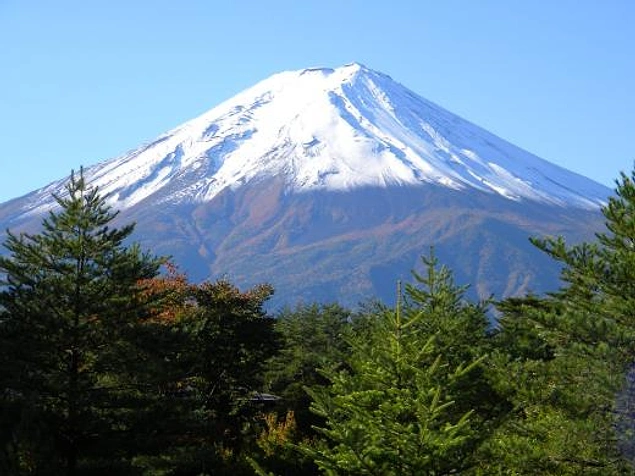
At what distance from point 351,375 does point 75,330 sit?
6533mm

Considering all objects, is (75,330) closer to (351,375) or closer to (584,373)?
(351,375)

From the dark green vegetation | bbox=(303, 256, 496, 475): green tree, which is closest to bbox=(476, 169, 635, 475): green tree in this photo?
the dark green vegetation

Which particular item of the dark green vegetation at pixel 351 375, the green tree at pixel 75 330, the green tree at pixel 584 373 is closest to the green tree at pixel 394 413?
the dark green vegetation at pixel 351 375

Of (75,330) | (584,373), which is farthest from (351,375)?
(584,373)

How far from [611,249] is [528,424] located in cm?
408

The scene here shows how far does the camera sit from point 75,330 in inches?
824

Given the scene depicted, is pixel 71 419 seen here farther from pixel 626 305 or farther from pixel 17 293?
pixel 626 305

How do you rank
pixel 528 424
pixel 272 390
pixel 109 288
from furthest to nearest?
1. pixel 272 390
2. pixel 109 288
3. pixel 528 424

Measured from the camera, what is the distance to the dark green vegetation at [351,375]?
13.9m

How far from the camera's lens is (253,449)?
29531mm

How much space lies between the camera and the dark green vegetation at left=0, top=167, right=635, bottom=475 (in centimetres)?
1387

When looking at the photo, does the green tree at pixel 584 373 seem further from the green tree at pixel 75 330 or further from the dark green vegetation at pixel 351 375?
the green tree at pixel 75 330

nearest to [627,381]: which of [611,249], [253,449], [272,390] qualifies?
[611,249]

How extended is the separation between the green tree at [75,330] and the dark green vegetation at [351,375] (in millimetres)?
38
